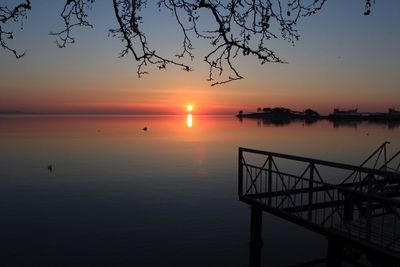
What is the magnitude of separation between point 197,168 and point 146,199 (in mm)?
21189

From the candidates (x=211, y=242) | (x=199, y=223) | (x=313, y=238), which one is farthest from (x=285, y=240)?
(x=199, y=223)

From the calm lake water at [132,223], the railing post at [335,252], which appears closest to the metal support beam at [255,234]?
the calm lake water at [132,223]

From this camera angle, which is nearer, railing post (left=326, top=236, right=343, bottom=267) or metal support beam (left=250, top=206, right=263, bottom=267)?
railing post (left=326, top=236, right=343, bottom=267)

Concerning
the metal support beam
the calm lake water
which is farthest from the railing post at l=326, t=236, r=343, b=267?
the calm lake water

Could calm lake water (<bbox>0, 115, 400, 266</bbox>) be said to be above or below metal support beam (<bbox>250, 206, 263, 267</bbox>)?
below

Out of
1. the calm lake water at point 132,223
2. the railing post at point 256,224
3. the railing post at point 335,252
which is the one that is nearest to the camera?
the railing post at point 335,252

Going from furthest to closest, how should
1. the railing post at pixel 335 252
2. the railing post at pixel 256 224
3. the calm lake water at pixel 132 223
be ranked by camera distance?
the calm lake water at pixel 132 223 < the railing post at pixel 256 224 < the railing post at pixel 335 252

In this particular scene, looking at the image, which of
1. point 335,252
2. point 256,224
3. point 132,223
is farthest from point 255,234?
point 132,223

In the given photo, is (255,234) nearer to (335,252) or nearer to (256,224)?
(256,224)

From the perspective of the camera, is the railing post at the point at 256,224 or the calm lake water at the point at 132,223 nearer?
the railing post at the point at 256,224

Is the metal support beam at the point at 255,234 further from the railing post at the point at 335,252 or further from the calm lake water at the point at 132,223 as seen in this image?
the railing post at the point at 335,252

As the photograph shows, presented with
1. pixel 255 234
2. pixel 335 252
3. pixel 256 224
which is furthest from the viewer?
pixel 255 234

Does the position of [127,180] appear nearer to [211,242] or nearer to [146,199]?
[146,199]

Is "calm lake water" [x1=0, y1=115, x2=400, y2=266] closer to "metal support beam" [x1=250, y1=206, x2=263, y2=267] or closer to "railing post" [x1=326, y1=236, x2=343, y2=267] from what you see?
"metal support beam" [x1=250, y1=206, x2=263, y2=267]
